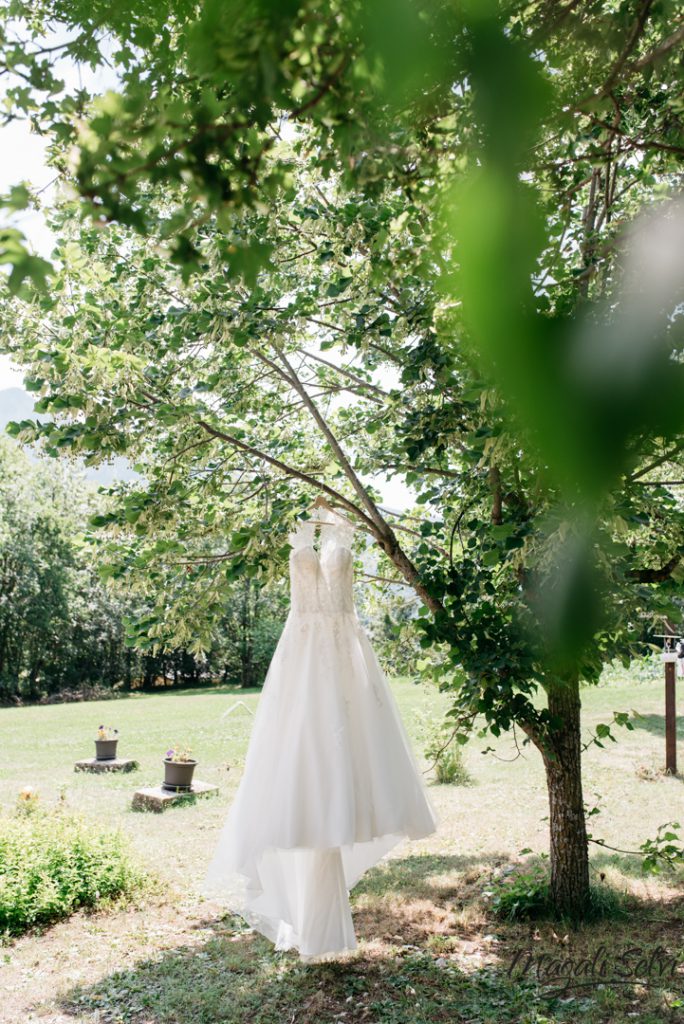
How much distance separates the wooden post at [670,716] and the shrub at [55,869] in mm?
5830

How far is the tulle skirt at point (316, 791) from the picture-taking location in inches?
155

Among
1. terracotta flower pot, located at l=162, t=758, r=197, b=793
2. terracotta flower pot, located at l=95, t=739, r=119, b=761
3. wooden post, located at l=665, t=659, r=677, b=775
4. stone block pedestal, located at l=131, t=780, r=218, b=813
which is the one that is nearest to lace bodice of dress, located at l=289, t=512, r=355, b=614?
wooden post, located at l=665, t=659, r=677, b=775

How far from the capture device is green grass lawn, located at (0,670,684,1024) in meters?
4.27

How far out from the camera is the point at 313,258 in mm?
4219

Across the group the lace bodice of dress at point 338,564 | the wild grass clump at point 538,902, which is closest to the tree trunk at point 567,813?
the wild grass clump at point 538,902

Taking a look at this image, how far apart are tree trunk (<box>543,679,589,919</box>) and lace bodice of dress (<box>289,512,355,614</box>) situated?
60.6 inches

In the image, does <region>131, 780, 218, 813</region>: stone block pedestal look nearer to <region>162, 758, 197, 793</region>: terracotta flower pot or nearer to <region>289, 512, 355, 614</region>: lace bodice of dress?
<region>162, 758, 197, 793</region>: terracotta flower pot

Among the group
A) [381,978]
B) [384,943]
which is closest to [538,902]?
[384,943]

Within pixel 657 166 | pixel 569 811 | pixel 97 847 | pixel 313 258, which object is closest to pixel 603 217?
pixel 657 166

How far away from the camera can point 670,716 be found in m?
9.48

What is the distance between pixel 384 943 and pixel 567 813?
138 centimetres

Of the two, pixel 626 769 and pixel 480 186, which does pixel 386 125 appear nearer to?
pixel 480 186

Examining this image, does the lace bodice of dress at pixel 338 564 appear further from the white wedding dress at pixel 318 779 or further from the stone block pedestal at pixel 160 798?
the stone block pedestal at pixel 160 798

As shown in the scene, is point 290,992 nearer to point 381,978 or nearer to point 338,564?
point 381,978
